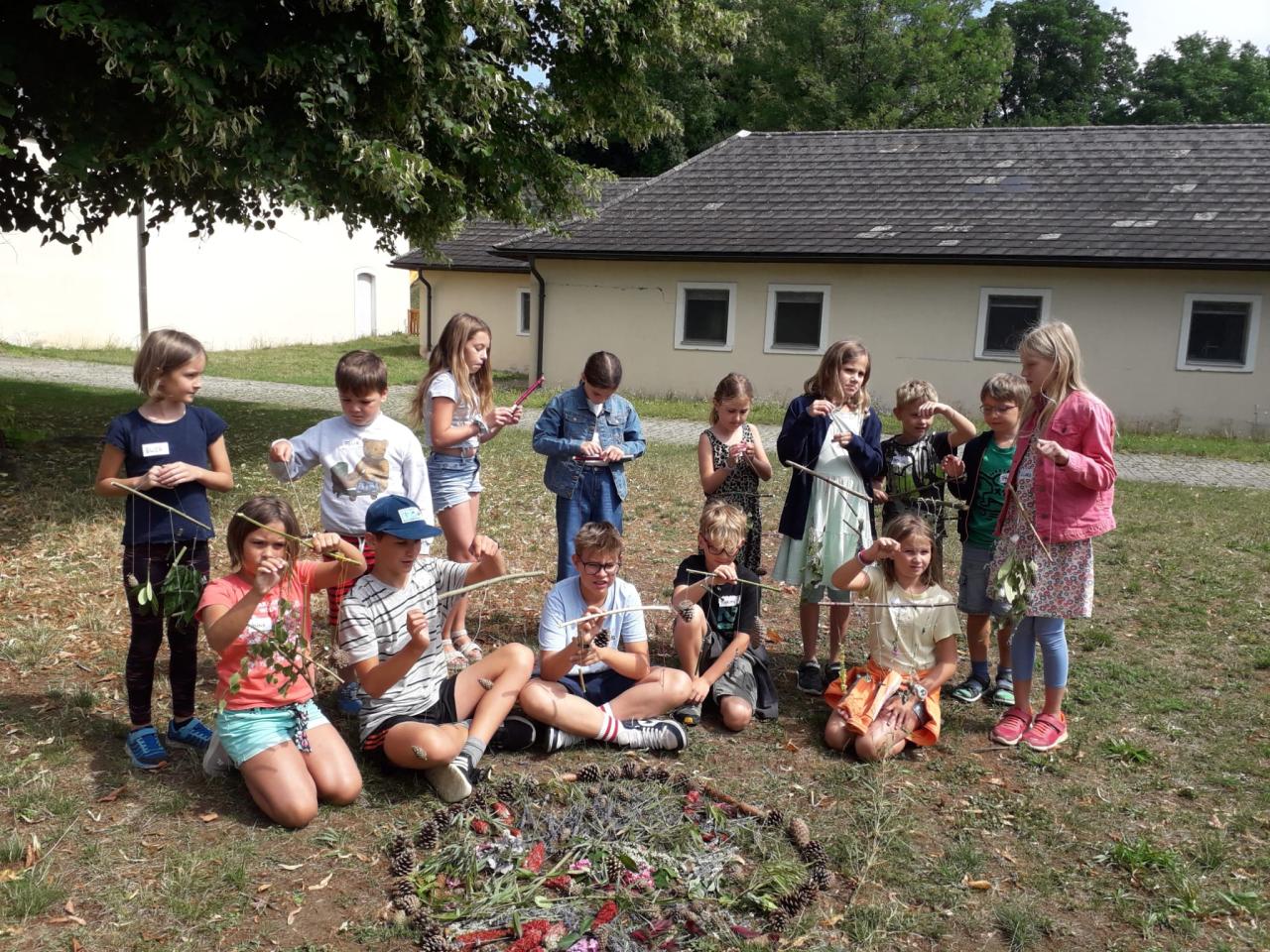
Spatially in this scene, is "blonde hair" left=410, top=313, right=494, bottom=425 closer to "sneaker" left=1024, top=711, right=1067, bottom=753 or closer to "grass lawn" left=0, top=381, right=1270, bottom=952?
"grass lawn" left=0, top=381, right=1270, bottom=952

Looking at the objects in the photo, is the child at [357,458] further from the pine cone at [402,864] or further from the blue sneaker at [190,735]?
the pine cone at [402,864]

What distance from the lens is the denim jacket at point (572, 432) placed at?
17.1 feet

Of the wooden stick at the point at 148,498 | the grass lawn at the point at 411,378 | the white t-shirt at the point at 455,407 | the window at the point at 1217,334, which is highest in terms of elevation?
the window at the point at 1217,334

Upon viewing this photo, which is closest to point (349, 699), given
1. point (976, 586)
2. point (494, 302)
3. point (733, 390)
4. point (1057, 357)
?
point (733, 390)

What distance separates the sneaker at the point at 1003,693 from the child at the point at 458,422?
262 cm

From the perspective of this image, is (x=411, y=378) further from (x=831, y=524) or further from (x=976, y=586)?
(x=976, y=586)

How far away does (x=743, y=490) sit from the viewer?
206 inches

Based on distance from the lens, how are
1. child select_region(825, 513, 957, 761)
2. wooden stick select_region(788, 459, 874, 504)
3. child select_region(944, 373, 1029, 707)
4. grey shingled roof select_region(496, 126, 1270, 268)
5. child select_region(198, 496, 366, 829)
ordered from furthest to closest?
grey shingled roof select_region(496, 126, 1270, 268) < child select_region(944, 373, 1029, 707) < wooden stick select_region(788, 459, 874, 504) < child select_region(825, 513, 957, 761) < child select_region(198, 496, 366, 829)

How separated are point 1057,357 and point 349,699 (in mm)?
3503

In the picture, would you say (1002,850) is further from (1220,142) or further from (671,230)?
(1220,142)

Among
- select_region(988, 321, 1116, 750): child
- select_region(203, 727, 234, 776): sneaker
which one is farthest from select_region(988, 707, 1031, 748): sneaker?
select_region(203, 727, 234, 776): sneaker

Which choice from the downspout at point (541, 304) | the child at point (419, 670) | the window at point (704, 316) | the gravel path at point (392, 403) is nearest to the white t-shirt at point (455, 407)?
the child at point (419, 670)

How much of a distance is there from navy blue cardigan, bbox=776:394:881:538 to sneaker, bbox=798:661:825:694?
0.69 m

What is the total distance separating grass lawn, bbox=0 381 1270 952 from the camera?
3209 millimetres
